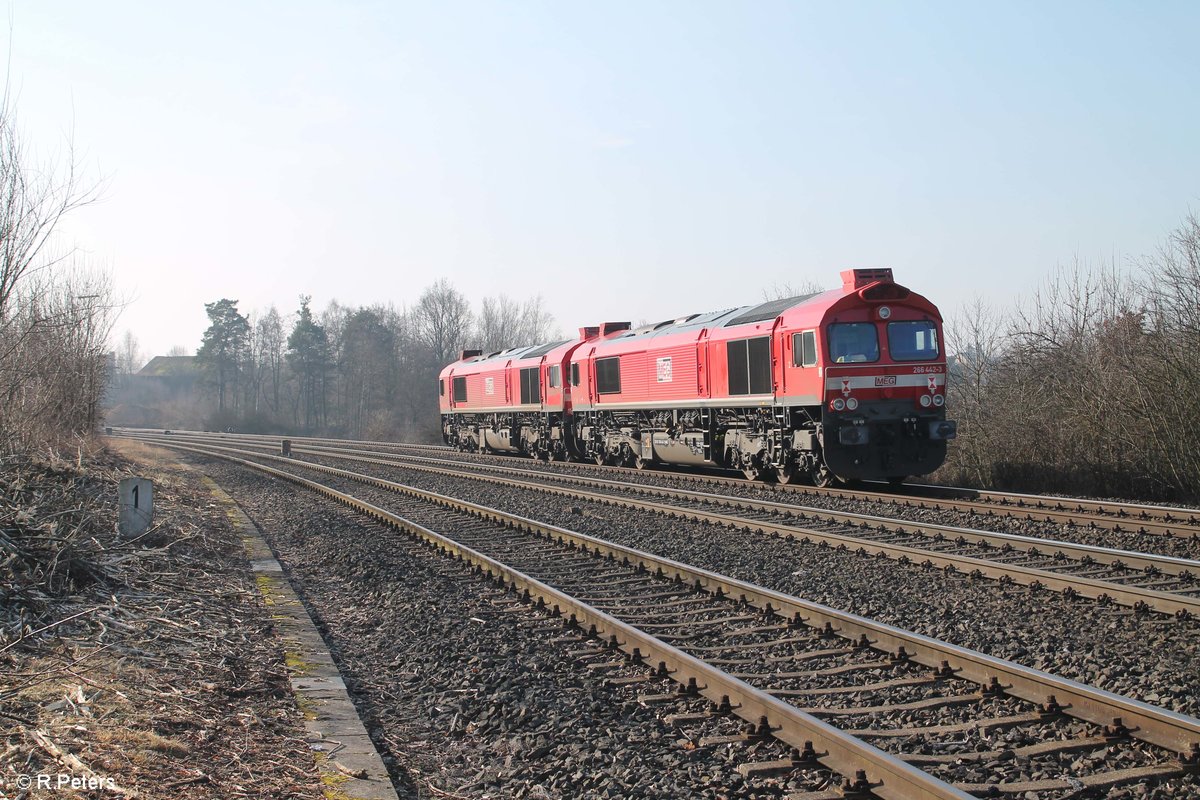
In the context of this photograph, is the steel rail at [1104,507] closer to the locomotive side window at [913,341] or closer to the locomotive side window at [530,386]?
the locomotive side window at [913,341]

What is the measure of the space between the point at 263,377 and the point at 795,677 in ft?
337

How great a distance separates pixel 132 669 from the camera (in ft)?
20.5

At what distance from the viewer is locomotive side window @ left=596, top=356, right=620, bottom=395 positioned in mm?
24000

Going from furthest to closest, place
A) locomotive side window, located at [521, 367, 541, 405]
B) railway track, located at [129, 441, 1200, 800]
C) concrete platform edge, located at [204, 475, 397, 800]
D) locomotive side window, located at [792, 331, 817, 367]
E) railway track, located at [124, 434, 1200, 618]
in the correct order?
locomotive side window, located at [521, 367, 541, 405] → locomotive side window, located at [792, 331, 817, 367] → railway track, located at [124, 434, 1200, 618] → concrete platform edge, located at [204, 475, 397, 800] → railway track, located at [129, 441, 1200, 800]

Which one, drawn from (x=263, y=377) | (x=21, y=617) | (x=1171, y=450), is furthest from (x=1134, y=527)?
(x=263, y=377)

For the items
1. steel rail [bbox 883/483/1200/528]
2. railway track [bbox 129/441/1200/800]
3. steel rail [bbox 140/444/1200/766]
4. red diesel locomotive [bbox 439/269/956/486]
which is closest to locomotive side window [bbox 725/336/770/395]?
red diesel locomotive [bbox 439/269/956/486]

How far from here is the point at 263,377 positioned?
335 feet

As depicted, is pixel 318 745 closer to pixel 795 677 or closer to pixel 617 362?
pixel 795 677

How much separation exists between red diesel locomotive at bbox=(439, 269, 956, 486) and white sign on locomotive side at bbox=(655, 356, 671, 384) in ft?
0.09

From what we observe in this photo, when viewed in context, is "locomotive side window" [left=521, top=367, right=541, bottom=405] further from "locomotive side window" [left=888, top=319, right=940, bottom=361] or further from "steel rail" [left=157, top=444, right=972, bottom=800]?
"steel rail" [left=157, top=444, right=972, bottom=800]

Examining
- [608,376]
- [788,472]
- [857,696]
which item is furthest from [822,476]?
[857,696]

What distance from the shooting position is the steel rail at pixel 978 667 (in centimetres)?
459

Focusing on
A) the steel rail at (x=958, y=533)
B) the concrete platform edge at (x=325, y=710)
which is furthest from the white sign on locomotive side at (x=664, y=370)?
the concrete platform edge at (x=325, y=710)

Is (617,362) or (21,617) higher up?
(617,362)
